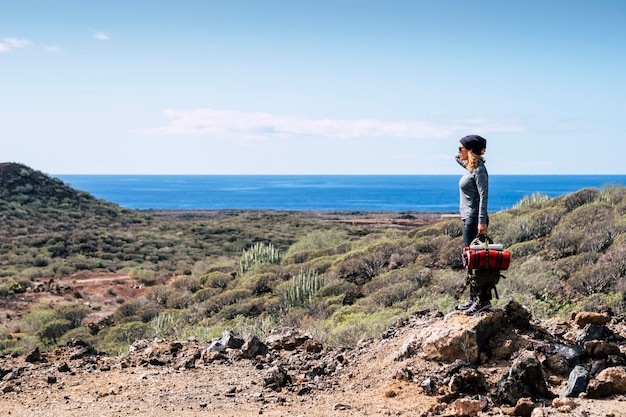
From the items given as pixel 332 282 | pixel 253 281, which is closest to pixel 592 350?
pixel 332 282

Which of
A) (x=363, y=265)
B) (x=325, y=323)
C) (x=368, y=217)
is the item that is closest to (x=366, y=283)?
(x=363, y=265)

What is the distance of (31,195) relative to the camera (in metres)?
56.7

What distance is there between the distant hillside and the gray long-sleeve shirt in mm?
43734

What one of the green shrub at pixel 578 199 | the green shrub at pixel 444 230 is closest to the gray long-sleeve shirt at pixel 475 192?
the green shrub at pixel 444 230

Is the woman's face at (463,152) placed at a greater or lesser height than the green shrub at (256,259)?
greater

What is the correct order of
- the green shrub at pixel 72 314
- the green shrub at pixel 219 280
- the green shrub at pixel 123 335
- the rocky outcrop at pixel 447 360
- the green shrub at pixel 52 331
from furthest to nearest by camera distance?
1. the green shrub at pixel 219 280
2. the green shrub at pixel 72 314
3. the green shrub at pixel 52 331
4. the green shrub at pixel 123 335
5. the rocky outcrop at pixel 447 360

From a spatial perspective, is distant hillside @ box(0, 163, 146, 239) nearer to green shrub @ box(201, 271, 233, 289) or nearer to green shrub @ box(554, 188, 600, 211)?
green shrub @ box(201, 271, 233, 289)

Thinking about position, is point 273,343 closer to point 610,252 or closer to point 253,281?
point 610,252

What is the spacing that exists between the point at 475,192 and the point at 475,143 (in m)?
0.58

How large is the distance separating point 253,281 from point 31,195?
45.0 metres

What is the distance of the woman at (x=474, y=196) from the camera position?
7117 millimetres

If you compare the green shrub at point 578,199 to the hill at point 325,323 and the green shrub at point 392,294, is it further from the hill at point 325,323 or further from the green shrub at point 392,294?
the green shrub at point 392,294

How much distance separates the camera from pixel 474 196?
742cm

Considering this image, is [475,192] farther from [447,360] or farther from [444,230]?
[444,230]
